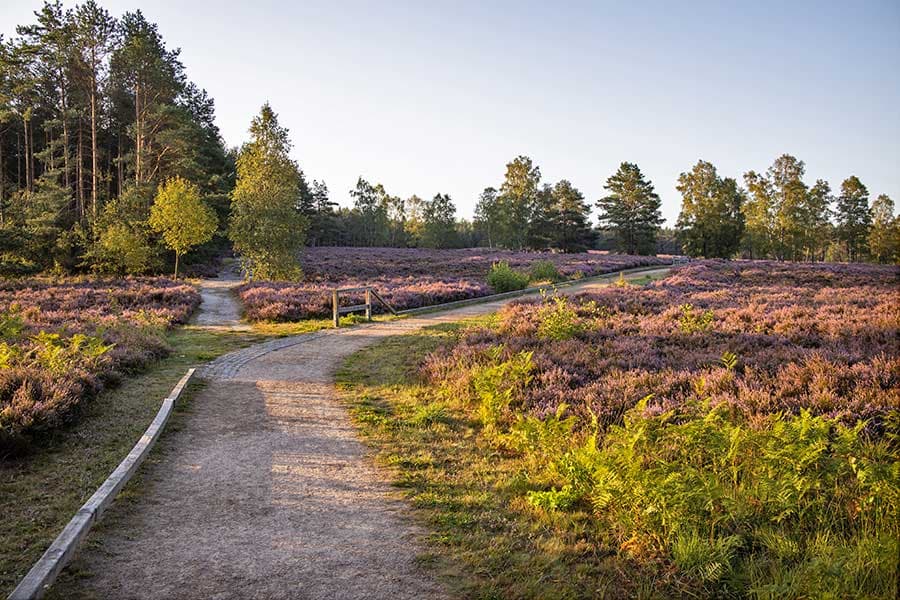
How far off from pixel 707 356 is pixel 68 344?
14.4 meters

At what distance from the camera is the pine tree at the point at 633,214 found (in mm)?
72812

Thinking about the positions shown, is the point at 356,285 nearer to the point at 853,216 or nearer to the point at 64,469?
the point at 64,469

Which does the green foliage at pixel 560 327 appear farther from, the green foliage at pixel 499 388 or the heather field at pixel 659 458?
the green foliage at pixel 499 388

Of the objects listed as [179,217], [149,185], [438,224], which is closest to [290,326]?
[179,217]

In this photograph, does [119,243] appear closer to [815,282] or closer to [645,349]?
[645,349]

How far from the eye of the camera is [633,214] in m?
73.0

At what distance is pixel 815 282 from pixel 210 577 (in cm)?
2973

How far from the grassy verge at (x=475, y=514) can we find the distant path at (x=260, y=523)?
1.02 ft

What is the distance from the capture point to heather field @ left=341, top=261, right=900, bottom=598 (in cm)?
415

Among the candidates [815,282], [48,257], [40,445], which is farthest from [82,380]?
[48,257]

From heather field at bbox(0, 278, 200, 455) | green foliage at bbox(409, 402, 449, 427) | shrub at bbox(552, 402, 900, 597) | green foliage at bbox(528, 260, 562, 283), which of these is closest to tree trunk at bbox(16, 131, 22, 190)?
heather field at bbox(0, 278, 200, 455)

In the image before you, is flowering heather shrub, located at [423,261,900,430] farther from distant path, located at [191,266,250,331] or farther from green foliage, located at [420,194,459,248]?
green foliage, located at [420,194,459,248]

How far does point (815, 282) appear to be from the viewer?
25.4 metres

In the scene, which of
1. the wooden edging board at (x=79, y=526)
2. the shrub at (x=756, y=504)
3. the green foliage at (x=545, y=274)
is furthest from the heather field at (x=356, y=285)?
the shrub at (x=756, y=504)
